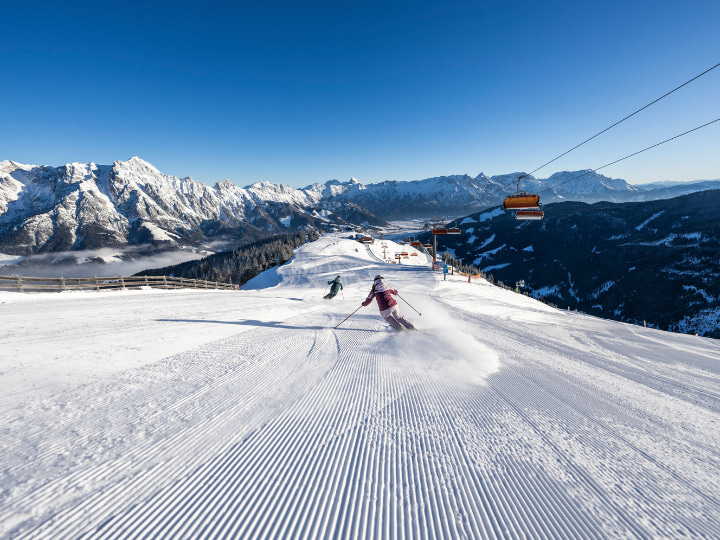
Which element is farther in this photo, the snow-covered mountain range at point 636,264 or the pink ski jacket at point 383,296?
the snow-covered mountain range at point 636,264

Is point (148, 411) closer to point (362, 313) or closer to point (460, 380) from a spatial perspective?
point (460, 380)

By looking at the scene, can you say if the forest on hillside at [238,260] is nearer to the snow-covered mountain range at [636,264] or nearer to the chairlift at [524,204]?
the snow-covered mountain range at [636,264]

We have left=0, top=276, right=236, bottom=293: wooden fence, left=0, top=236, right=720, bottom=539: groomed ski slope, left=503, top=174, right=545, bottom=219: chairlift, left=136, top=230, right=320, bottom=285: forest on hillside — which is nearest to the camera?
left=0, top=236, right=720, bottom=539: groomed ski slope

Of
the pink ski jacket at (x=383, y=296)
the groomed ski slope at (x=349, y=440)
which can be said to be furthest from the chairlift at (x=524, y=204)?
the pink ski jacket at (x=383, y=296)

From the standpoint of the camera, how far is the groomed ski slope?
2.43 meters

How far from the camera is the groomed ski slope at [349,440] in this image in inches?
95.5

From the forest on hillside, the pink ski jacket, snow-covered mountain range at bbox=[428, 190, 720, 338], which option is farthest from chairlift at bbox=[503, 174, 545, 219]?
the forest on hillside

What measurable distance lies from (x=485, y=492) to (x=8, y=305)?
701 inches

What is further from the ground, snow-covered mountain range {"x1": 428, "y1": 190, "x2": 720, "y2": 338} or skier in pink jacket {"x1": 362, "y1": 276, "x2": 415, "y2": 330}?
skier in pink jacket {"x1": 362, "y1": 276, "x2": 415, "y2": 330}

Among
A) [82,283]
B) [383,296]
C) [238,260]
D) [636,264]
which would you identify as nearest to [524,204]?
[383,296]

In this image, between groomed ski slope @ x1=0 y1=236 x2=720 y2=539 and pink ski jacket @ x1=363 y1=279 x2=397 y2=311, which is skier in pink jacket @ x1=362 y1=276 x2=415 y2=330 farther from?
groomed ski slope @ x1=0 y1=236 x2=720 y2=539

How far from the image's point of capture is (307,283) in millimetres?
33125

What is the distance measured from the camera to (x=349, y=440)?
3467mm

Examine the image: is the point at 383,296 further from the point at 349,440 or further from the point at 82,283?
the point at 82,283
